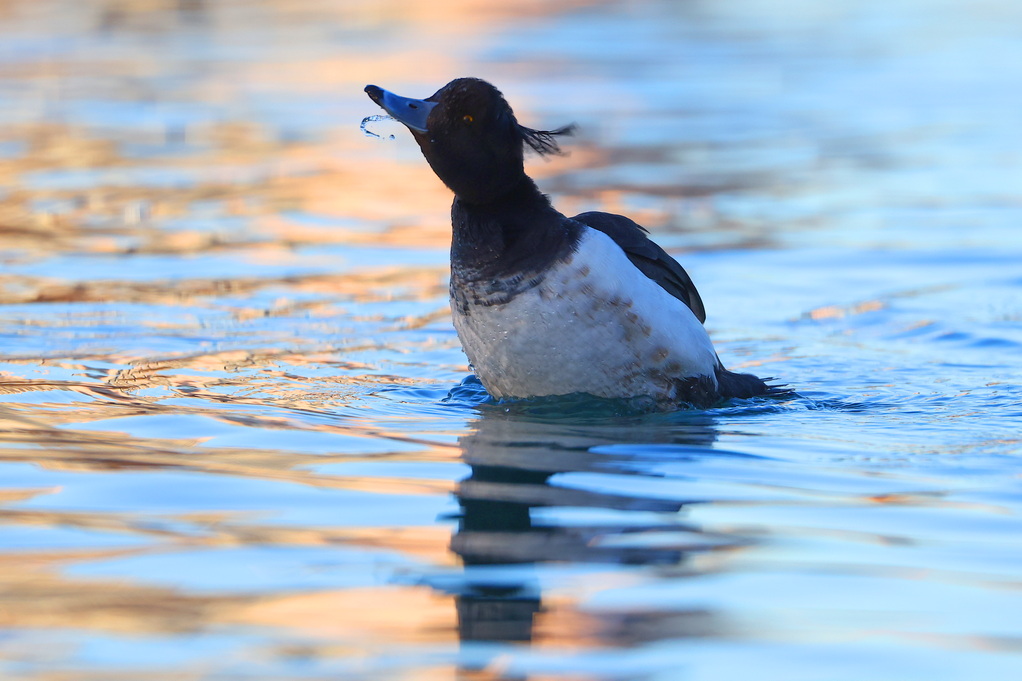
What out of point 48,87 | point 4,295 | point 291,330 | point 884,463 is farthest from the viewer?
point 48,87

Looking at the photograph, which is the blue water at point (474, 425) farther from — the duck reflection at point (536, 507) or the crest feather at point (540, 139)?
the crest feather at point (540, 139)

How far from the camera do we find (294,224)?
439 inches

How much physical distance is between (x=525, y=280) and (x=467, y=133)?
60 centimetres

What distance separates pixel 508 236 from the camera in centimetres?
548

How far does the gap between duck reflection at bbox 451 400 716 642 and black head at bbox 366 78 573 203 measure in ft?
3.07

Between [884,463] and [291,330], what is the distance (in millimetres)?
3783

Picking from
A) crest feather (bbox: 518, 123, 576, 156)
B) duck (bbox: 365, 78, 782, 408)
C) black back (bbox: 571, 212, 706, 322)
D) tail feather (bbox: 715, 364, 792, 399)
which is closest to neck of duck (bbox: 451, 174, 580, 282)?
duck (bbox: 365, 78, 782, 408)

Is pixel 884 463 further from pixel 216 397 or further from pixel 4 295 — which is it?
pixel 4 295

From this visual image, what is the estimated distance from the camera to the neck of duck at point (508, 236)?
5449 mm

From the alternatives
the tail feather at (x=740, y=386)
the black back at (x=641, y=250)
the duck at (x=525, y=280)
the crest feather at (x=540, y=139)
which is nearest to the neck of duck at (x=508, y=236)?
the duck at (x=525, y=280)

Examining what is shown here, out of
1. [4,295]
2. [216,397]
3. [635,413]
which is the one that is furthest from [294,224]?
[635,413]

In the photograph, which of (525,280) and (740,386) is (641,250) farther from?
(740,386)

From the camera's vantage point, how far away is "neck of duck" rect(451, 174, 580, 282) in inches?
215

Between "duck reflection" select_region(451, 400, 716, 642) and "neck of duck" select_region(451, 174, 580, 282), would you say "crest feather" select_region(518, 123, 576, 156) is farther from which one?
"duck reflection" select_region(451, 400, 716, 642)
